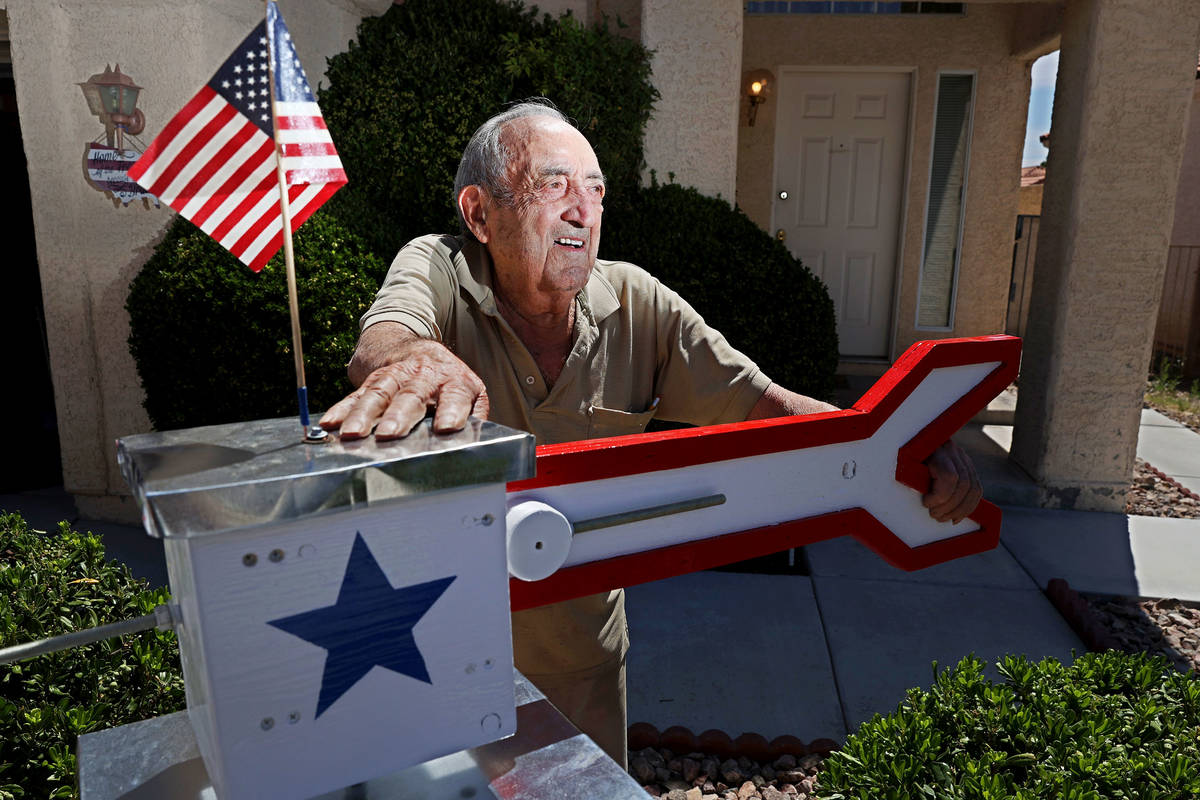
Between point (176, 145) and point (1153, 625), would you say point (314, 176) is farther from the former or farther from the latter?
point (1153, 625)

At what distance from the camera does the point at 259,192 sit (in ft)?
3.33

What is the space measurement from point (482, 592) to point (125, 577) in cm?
190

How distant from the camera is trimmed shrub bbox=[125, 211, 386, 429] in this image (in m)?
4.15

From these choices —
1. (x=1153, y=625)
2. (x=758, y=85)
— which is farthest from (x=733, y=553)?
(x=758, y=85)

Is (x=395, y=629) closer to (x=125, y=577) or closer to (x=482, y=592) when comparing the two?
(x=482, y=592)

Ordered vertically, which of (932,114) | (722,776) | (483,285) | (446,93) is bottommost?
(722,776)

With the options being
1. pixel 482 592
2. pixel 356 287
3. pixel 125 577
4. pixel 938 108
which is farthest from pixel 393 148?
pixel 938 108

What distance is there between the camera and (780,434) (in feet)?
3.84

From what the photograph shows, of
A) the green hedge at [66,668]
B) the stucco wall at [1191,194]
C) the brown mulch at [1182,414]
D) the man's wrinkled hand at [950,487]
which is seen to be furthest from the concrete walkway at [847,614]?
the stucco wall at [1191,194]

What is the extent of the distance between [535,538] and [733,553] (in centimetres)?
34

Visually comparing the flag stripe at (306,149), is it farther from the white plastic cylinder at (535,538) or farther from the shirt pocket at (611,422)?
the shirt pocket at (611,422)

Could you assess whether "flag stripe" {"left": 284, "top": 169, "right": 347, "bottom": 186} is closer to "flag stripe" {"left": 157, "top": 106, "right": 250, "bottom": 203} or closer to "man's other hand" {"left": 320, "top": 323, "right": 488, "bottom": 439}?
"flag stripe" {"left": 157, "top": 106, "right": 250, "bottom": 203}

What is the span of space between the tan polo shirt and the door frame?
5726 mm

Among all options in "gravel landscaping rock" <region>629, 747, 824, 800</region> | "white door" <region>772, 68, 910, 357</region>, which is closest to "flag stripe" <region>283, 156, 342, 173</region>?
"gravel landscaping rock" <region>629, 747, 824, 800</region>
